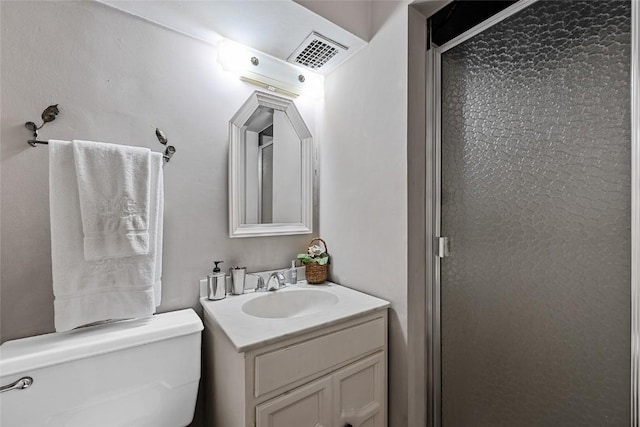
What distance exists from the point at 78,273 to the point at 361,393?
44.3 inches

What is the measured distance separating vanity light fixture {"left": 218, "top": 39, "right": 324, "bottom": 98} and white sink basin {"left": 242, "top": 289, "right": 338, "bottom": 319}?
41.8 inches

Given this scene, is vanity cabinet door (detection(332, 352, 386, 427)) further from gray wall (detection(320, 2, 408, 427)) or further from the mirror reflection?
the mirror reflection

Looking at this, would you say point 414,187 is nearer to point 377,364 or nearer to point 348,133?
point 348,133

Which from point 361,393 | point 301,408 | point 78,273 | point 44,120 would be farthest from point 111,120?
point 361,393

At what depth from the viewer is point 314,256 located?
60.3 inches

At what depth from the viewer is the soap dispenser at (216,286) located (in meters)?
1.24

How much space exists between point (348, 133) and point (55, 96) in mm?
1188

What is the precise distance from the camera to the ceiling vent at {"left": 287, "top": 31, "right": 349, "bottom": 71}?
1321mm

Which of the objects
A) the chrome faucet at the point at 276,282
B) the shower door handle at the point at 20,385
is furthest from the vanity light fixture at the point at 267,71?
the shower door handle at the point at 20,385

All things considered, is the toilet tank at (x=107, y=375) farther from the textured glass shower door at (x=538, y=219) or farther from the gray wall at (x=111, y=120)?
the textured glass shower door at (x=538, y=219)

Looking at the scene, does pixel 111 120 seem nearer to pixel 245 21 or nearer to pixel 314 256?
pixel 245 21

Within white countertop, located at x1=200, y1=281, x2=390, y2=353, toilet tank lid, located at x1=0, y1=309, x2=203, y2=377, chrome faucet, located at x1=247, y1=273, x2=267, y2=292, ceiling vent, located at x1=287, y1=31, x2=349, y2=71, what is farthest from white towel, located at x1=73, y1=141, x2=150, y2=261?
Result: ceiling vent, located at x1=287, y1=31, x2=349, y2=71

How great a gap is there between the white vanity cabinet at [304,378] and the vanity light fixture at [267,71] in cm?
115

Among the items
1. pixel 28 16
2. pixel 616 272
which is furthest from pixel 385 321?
pixel 28 16
